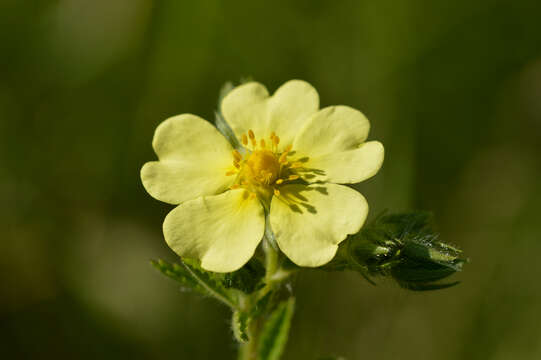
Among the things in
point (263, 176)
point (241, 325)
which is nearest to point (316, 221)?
point (263, 176)

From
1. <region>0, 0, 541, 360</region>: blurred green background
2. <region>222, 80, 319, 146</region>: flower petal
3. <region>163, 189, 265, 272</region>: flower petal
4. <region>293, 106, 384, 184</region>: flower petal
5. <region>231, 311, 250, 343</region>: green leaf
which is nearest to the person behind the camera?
<region>163, 189, 265, 272</region>: flower petal

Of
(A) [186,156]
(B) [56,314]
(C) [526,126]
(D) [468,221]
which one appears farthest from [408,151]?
(B) [56,314]

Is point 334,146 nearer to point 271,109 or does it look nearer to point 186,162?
point 271,109

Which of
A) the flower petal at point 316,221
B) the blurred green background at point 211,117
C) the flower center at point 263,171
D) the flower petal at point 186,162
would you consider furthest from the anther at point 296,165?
the blurred green background at point 211,117

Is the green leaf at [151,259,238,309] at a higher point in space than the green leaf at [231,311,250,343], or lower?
higher

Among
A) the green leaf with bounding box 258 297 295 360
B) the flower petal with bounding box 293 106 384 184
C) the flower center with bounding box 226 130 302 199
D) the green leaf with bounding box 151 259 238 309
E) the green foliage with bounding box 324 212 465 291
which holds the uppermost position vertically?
the flower petal with bounding box 293 106 384 184

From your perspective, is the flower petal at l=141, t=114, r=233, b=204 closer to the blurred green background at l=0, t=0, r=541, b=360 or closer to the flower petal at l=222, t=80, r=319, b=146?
the flower petal at l=222, t=80, r=319, b=146

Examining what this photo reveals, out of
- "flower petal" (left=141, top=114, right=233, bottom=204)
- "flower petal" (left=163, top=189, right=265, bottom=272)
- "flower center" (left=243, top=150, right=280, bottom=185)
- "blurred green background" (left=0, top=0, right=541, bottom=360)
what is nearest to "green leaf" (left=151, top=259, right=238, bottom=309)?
"flower petal" (left=163, top=189, right=265, bottom=272)

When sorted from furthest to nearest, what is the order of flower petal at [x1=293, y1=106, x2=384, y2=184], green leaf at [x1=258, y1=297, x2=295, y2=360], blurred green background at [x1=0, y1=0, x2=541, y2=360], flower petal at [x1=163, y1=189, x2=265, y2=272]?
1. blurred green background at [x1=0, y1=0, x2=541, y2=360]
2. green leaf at [x1=258, y1=297, x2=295, y2=360]
3. flower petal at [x1=293, y1=106, x2=384, y2=184]
4. flower petal at [x1=163, y1=189, x2=265, y2=272]
